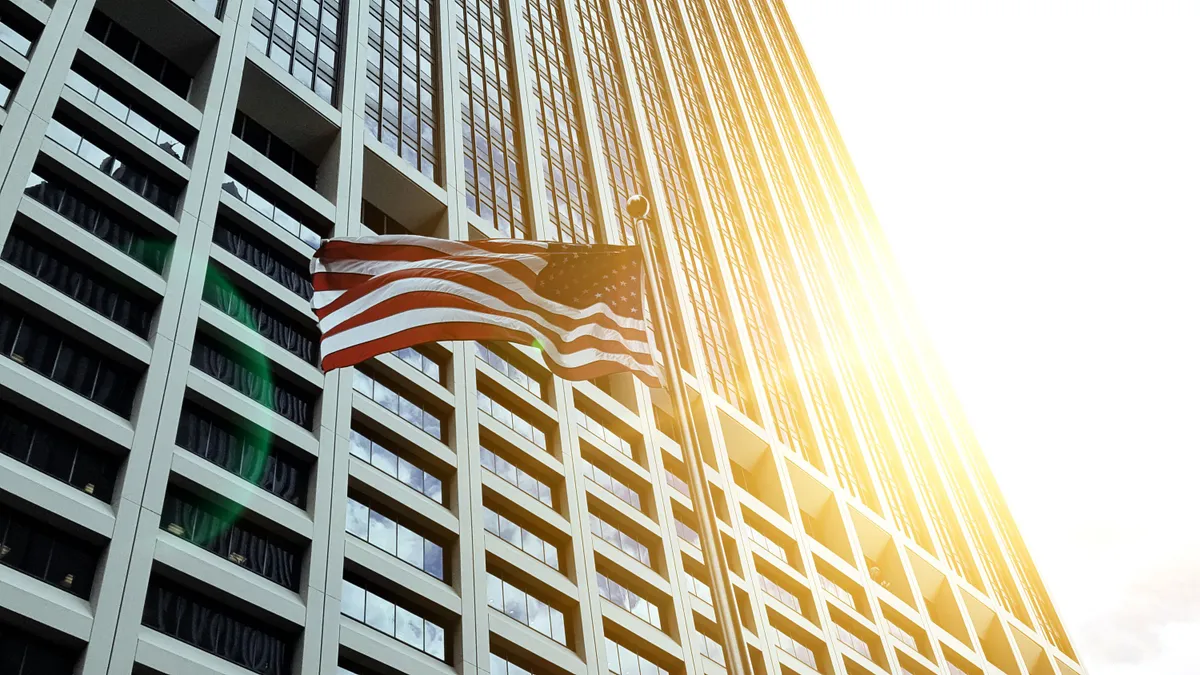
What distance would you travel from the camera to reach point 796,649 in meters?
48.7

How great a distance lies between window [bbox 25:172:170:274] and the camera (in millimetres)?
32188

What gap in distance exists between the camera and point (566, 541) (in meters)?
39.6

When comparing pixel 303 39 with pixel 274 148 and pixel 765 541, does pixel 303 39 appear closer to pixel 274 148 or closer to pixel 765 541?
pixel 274 148

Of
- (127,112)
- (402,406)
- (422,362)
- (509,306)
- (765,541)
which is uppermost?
(127,112)

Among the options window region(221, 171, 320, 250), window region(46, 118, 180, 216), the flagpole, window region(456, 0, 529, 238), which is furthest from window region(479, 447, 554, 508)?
the flagpole

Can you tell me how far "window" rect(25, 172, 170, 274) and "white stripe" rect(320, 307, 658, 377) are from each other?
16.7 metres

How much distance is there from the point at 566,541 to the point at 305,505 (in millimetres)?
10770

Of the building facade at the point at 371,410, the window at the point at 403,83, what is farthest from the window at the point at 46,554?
the window at the point at 403,83

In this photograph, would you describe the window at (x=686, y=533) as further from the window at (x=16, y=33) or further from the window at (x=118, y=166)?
the window at (x=16, y=33)

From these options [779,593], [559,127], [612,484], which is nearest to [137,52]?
[612,484]

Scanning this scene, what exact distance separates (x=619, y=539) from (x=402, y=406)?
10.5 meters

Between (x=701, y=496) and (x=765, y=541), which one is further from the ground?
(x=765, y=541)

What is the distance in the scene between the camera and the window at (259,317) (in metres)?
34.6

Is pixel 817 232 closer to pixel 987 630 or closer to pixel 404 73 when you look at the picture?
pixel 987 630
